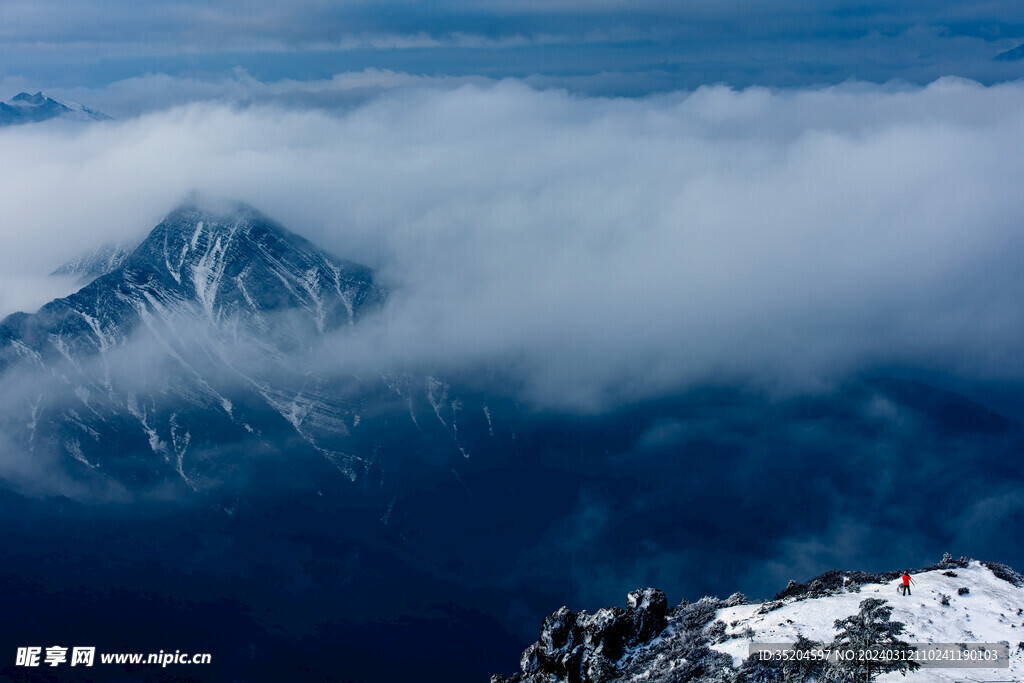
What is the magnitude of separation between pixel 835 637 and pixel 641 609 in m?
26.9

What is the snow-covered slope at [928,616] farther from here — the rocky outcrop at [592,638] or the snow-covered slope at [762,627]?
the rocky outcrop at [592,638]

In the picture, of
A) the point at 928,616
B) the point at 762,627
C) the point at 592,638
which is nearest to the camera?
the point at 928,616

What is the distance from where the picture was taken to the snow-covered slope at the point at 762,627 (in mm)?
88375

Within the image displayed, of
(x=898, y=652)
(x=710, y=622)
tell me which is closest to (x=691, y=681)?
(x=710, y=622)

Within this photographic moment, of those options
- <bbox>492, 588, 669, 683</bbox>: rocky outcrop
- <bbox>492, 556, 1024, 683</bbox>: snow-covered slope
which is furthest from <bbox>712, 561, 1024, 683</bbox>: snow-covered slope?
<bbox>492, 588, 669, 683</bbox>: rocky outcrop

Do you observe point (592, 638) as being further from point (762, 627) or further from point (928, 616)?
point (928, 616)

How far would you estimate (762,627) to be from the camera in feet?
319

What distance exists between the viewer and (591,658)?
341ft

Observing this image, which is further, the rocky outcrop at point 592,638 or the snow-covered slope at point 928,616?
the rocky outcrop at point 592,638

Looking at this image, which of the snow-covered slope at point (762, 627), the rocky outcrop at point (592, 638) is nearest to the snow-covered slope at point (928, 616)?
the snow-covered slope at point (762, 627)

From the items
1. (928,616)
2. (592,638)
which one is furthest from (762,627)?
(592,638)

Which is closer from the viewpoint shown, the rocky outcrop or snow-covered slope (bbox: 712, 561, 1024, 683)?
snow-covered slope (bbox: 712, 561, 1024, 683)

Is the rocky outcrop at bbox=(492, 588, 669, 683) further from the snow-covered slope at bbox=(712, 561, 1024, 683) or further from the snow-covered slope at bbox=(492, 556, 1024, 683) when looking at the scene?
the snow-covered slope at bbox=(712, 561, 1024, 683)

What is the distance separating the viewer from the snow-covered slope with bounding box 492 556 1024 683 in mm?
88375
